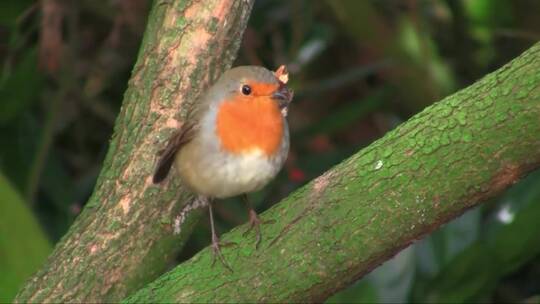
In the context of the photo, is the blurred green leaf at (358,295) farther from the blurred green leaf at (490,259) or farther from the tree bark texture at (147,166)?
the tree bark texture at (147,166)

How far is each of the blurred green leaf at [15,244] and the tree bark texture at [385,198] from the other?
69cm

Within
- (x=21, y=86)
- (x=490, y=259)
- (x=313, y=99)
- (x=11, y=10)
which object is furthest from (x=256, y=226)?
(x=313, y=99)

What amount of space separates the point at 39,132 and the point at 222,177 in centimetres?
203

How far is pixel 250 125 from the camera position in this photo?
2.97m

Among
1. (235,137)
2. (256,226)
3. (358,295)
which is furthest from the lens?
(358,295)

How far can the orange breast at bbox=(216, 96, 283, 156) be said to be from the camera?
295 cm

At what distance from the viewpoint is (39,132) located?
479 cm

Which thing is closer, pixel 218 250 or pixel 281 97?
pixel 218 250

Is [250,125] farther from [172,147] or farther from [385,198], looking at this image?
[385,198]

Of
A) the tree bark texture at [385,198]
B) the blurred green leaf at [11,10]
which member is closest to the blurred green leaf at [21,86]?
the blurred green leaf at [11,10]

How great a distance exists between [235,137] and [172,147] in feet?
0.63

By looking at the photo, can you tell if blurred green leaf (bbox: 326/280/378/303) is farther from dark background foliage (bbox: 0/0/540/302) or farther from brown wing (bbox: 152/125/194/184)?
brown wing (bbox: 152/125/194/184)

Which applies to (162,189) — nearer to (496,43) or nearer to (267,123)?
(267,123)

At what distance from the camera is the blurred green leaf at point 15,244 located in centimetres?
346
